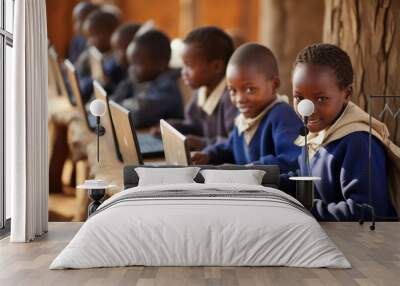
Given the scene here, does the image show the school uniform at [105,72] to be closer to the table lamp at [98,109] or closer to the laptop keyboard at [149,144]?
the table lamp at [98,109]

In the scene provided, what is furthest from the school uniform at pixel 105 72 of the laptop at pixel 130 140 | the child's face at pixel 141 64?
the laptop at pixel 130 140

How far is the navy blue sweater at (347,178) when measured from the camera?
652 cm

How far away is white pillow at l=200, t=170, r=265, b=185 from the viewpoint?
20.5 ft

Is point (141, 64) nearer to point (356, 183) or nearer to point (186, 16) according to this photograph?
point (186, 16)

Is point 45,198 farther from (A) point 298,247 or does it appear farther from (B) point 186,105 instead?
(A) point 298,247

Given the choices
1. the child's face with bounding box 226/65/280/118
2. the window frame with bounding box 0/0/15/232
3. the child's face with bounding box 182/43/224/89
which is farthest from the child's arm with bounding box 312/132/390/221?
the window frame with bounding box 0/0/15/232

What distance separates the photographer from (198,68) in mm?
6707

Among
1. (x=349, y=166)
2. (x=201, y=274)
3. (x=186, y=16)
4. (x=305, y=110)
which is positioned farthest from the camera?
(x=186, y=16)

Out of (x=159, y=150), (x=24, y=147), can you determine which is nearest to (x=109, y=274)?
(x=24, y=147)

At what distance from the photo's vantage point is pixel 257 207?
470 centimetres

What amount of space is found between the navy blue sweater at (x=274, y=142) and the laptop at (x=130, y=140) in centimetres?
55

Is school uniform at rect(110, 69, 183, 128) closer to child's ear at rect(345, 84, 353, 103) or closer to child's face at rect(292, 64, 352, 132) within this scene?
child's face at rect(292, 64, 352, 132)

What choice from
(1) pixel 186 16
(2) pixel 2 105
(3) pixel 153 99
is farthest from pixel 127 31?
(2) pixel 2 105

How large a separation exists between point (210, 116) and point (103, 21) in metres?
1.53
